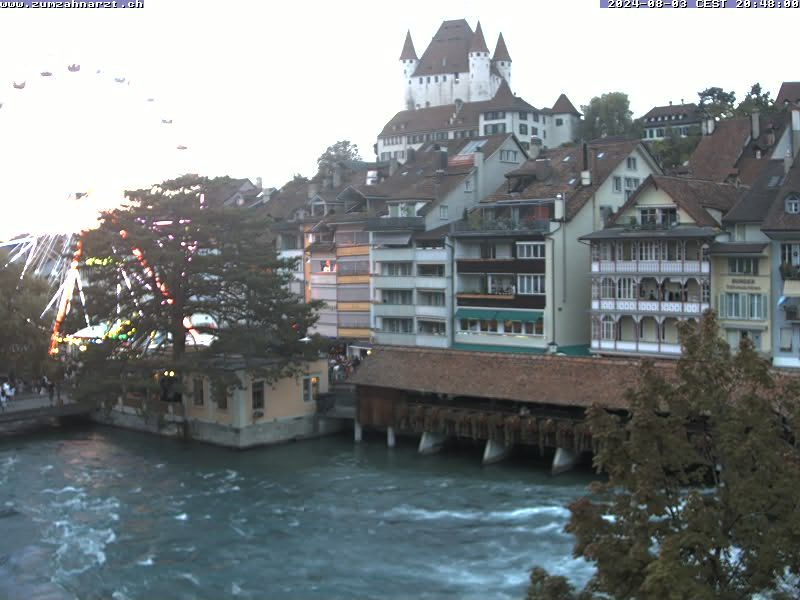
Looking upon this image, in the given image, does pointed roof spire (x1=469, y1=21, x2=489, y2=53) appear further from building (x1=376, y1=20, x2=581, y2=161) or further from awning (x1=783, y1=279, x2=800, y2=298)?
awning (x1=783, y1=279, x2=800, y2=298)

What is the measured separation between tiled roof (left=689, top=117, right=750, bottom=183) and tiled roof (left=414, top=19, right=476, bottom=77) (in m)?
83.9

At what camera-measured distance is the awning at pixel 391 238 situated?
209 feet

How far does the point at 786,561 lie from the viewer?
50.7 feet

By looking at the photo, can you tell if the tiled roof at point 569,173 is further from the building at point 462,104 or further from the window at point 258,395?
the window at point 258,395

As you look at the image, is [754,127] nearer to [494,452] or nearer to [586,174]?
[586,174]

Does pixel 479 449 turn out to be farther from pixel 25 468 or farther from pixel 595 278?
pixel 25 468

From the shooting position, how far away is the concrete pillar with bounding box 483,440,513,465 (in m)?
43.4

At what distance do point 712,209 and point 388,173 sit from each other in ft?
111

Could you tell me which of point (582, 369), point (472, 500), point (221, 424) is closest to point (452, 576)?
point (472, 500)

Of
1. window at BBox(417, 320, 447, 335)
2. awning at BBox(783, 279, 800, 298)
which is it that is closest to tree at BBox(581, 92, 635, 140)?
window at BBox(417, 320, 447, 335)

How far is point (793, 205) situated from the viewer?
46.8 meters

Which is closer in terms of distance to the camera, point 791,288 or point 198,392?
point 791,288

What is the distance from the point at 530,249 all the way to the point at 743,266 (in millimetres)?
11862

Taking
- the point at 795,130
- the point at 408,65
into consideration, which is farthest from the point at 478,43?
the point at 795,130
